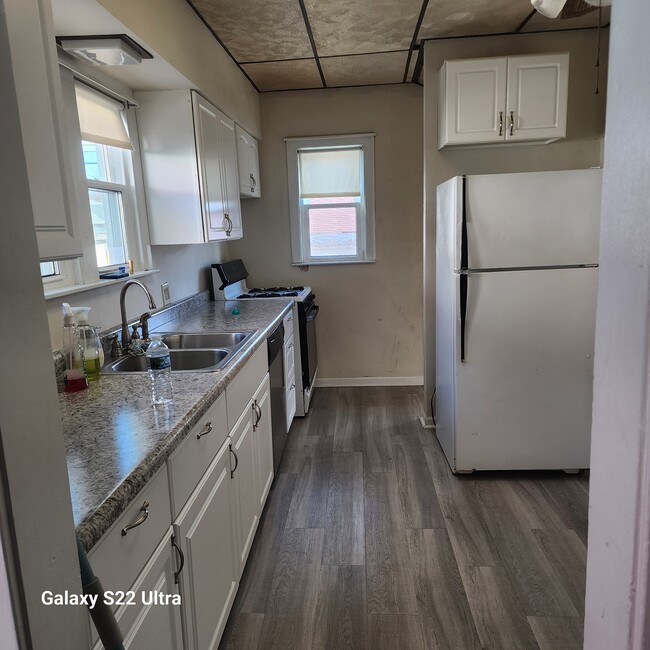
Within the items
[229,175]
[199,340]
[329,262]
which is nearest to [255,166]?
[229,175]

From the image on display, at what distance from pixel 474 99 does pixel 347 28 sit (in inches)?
33.4

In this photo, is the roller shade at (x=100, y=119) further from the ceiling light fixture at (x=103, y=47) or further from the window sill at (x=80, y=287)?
the window sill at (x=80, y=287)

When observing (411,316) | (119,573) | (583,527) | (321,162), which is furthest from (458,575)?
(321,162)

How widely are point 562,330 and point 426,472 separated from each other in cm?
111

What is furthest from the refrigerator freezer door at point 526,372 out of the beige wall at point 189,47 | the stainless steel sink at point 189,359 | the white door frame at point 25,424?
the white door frame at point 25,424

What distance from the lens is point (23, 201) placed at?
0.57 metres

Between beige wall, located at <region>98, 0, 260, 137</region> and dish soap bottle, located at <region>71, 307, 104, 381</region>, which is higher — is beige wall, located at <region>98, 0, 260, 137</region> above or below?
above

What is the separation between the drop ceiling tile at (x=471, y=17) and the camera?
8.66 feet

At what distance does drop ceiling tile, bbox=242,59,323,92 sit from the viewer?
345 centimetres

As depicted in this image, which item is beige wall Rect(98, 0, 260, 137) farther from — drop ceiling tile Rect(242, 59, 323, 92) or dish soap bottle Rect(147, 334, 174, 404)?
dish soap bottle Rect(147, 334, 174, 404)

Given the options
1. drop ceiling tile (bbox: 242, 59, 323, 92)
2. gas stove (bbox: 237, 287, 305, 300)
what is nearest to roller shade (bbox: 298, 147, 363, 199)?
drop ceiling tile (bbox: 242, 59, 323, 92)

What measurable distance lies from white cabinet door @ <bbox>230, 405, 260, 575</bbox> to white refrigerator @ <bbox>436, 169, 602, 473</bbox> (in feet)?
4.00

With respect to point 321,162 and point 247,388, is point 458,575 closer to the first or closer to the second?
point 247,388

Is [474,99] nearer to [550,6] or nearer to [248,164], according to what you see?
[550,6]
